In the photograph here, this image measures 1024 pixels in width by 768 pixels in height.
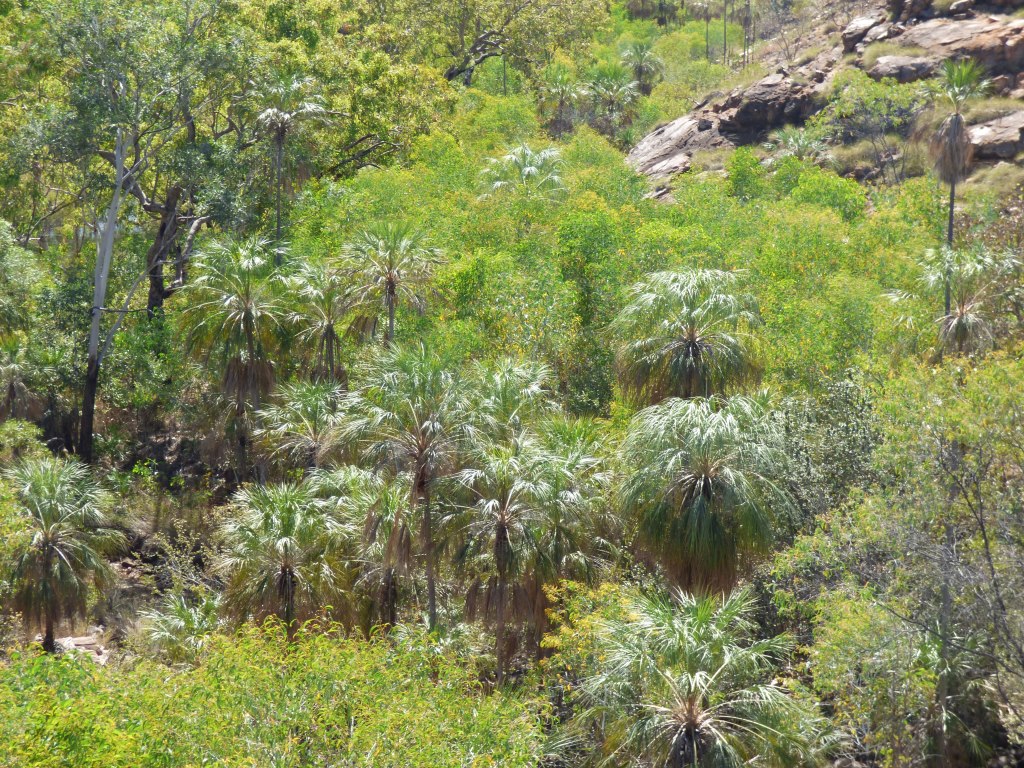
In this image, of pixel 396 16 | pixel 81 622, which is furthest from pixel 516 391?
pixel 396 16

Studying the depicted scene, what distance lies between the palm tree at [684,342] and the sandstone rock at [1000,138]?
90.6 feet

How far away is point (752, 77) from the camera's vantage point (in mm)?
59531

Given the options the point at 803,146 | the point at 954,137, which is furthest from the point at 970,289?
the point at 803,146

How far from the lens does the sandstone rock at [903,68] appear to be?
2019 inches

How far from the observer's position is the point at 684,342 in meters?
22.6

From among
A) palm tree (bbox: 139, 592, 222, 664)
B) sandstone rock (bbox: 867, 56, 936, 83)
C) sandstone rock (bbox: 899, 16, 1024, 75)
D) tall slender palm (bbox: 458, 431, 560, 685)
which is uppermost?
sandstone rock (bbox: 899, 16, 1024, 75)

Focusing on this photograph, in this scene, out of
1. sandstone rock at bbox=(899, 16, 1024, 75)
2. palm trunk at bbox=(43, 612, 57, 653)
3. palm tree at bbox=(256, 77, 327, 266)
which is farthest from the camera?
sandstone rock at bbox=(899, 16, 1024, 75)

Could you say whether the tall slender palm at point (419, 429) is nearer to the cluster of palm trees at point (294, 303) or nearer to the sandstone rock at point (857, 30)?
the cluster of palm trees at point (294, 303)

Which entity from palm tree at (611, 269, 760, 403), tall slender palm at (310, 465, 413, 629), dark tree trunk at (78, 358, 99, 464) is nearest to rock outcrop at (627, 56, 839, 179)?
dark tree trunk at (78, 358, 99, 464)

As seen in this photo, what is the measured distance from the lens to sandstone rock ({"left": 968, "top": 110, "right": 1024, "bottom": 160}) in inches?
1784

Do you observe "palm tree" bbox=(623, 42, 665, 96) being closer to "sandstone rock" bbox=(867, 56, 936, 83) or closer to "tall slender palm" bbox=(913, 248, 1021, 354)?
"sandstone rock" bbox=(867, 56, 936, 83)

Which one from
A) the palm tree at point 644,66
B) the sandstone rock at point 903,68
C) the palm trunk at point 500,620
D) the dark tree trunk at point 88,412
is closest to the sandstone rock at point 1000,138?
the sandstone rock at point 903,68

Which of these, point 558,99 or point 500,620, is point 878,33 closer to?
point 558,99

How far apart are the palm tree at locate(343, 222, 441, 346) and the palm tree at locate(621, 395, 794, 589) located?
9.28m
